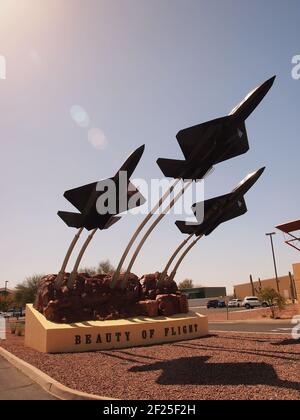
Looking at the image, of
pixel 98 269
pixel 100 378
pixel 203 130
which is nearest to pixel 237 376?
pixel 100 378

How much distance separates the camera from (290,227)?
98.3ft

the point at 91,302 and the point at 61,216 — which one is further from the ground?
the point at 61,216

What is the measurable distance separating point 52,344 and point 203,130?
12.8 meters

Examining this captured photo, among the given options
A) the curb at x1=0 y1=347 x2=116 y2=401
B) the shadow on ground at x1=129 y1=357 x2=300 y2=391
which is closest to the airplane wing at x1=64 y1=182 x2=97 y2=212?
the curb at x1=0 y1=347 x2=116 y2=401

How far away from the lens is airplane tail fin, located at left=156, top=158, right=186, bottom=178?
66.3ft

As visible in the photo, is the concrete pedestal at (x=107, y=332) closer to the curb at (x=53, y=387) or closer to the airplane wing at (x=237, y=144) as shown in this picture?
the curb at (x=53, y=387)

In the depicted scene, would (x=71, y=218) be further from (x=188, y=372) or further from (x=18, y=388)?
(x=188, y=372)

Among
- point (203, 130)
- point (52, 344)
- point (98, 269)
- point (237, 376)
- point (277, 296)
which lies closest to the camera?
point (237, 376)

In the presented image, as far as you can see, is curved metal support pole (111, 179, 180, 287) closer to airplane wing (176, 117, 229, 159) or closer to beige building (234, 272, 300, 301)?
airplane wing (176, 117, 229, 159)

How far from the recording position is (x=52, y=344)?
1560 centimetres

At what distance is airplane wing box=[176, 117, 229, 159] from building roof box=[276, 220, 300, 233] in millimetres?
13792

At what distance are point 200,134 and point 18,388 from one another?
14.7 m

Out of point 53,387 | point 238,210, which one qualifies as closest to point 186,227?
point 238,210
